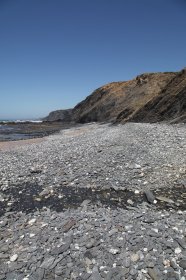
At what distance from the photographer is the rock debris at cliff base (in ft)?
20.5

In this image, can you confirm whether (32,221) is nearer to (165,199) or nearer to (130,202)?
(130,202)

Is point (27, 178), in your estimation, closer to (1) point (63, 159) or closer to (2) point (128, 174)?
(1) point (63, 159)

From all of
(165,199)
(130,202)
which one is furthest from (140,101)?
(130,202)

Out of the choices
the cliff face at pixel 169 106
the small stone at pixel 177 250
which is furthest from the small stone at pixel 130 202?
the cliff face at pixel 169 106

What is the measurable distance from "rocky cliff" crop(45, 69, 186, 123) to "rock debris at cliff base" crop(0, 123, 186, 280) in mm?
15271

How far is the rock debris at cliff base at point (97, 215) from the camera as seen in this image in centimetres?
625

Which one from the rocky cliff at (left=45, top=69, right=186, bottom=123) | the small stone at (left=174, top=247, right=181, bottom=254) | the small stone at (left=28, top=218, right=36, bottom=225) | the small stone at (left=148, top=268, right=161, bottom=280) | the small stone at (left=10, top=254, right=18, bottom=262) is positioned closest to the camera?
the small stone at (left=148, top=268, right=161, bottom=280)

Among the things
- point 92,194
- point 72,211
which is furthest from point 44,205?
point 92,194

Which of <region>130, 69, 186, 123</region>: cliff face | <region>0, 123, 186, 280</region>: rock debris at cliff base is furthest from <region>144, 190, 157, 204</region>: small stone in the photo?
<region>130, 69, 186, 123</region>: cliff face

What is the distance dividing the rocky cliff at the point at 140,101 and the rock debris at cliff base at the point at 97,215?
15271 millimetres

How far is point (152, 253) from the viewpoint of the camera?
6480 millimetres

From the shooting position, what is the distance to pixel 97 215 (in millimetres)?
8586

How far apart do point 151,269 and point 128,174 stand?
6.08 metres

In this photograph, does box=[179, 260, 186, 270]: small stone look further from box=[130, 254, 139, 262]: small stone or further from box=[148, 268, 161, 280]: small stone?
box=[130, 254, 139, 262]: small stone
